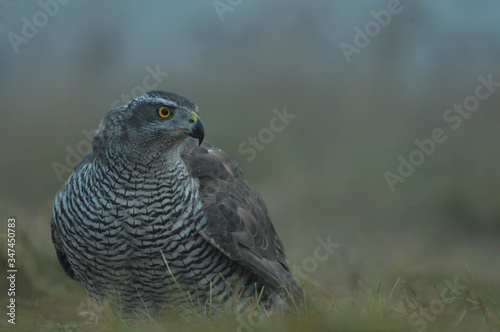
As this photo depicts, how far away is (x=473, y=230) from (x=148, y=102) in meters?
5.91

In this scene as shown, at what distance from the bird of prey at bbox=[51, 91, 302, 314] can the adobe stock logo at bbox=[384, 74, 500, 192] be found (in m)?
5.24

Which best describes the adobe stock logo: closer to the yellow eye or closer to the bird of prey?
the bird of prey

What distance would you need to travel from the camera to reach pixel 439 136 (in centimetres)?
1061

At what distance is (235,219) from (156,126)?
1022 millimetres

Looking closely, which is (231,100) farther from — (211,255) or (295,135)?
(211,255)

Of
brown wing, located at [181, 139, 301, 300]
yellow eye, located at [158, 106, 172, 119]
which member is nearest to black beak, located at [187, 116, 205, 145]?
yellow eye, located at [158, 106, 172, 119]

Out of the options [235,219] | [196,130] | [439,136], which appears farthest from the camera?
[439,136]

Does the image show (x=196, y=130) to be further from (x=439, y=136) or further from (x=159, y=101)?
(x=439, y=136)

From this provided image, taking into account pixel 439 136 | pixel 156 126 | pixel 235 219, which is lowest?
pixel 235 219

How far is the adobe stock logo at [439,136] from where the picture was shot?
10312 mm

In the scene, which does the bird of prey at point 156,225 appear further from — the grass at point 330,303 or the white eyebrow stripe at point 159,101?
the grass at point 330,303

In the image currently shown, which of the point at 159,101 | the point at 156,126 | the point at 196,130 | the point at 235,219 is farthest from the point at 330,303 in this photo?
the point at 159,101

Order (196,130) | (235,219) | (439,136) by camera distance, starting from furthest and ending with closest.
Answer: (439,136)
(235,219)
(196,130)

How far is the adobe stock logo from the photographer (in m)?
10.3
